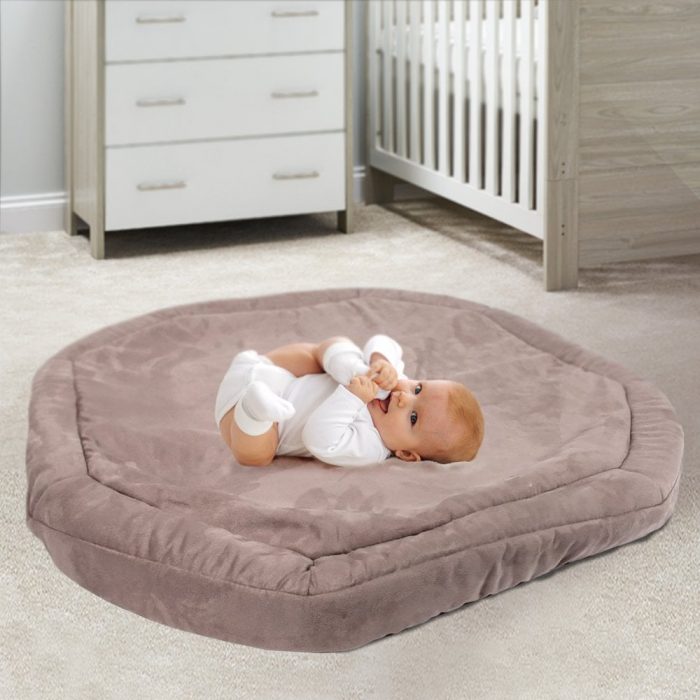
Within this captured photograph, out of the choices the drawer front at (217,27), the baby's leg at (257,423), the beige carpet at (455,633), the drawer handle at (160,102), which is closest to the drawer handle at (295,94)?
the drawer front at (217,27)

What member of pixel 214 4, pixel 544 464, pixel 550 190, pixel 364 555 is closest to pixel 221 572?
pixel 364 555

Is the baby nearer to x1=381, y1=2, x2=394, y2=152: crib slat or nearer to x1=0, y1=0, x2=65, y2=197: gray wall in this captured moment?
x1=0, y1=0, x2=65, y2=197: gray wall

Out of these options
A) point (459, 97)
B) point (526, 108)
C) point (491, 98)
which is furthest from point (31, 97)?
point (526, 108)

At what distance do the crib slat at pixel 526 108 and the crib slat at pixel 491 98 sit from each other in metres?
0.14

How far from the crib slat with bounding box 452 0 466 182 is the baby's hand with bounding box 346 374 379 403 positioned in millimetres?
1612

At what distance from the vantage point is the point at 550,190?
8.85ft

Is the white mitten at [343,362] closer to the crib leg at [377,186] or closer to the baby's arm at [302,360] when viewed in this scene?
the baby's arm at [302,360]

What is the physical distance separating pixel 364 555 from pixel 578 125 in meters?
1.56

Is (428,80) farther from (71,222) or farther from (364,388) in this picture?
(364,388)

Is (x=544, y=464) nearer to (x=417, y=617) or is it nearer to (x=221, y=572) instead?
(x=417, y=617)

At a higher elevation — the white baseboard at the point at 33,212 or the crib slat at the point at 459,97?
the crib slat at the point at 459,97

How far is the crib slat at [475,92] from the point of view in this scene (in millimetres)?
3018

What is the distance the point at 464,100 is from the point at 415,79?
31 cm

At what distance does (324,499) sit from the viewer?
158 centimetres
